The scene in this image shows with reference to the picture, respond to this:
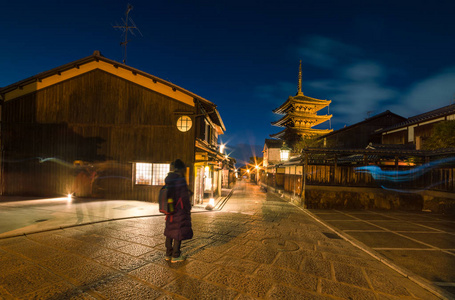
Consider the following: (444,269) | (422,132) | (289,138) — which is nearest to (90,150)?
(444,269)

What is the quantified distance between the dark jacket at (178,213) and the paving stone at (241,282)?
96 cm

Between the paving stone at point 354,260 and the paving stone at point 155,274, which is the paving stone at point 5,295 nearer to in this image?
the paving stone at point 155,274

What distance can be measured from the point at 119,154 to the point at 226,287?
1131 centimetres

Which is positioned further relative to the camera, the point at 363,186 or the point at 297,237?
the point at 363,186

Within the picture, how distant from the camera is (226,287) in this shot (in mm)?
3836

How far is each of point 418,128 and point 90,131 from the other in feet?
86.2

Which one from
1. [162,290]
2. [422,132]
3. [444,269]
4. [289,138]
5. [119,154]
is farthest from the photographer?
[289,138]

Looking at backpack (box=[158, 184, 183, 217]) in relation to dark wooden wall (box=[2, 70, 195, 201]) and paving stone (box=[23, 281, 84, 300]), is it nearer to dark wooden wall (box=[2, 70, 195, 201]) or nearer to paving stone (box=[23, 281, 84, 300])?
paving stone (box=[23, 281, 84, 300])

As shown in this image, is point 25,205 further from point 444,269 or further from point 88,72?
point 444,269

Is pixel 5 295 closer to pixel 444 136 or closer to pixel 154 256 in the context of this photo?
pixel 154 256

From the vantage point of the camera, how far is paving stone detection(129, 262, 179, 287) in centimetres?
394

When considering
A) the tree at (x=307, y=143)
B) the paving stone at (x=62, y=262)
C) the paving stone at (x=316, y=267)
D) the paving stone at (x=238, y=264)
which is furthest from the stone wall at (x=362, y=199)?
the tree at (x=307, y=143)

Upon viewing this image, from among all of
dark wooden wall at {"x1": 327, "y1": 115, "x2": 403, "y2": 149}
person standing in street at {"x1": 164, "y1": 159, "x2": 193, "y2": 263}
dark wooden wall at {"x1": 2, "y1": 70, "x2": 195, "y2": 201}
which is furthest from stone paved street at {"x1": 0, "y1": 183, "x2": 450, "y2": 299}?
dark wooden wall at {"x1": 327, "y1": 115, "x2": 403, "y2": 149}

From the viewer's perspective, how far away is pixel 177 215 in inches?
182
